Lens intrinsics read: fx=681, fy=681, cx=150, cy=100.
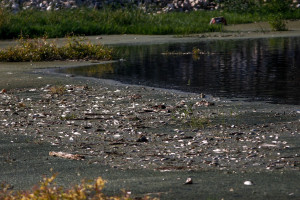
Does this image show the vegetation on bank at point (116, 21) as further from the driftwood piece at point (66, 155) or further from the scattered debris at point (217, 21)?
the driftwood piece at point (66, 155)

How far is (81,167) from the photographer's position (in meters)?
5.32

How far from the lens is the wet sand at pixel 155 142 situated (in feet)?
15.7

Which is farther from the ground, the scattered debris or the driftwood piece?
the driftwood piece

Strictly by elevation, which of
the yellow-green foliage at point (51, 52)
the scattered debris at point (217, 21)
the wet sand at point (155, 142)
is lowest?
the scattered debris at point (217, 21)

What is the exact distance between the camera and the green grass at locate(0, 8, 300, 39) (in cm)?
2225

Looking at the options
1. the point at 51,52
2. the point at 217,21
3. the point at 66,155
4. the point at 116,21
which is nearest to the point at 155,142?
the point at 66,155

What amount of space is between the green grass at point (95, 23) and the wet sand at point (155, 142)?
40.2 feet

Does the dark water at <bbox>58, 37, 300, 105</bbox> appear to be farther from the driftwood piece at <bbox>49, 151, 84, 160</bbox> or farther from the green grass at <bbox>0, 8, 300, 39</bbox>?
the driftwood piece at <bbox>49, 151, 84, 160</bbox>

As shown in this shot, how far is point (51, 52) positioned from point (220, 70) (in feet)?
14.9

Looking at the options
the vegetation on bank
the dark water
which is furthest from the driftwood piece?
the vegetation on bank

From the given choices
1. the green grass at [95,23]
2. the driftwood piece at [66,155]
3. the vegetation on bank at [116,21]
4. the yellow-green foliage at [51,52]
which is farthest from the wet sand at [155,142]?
the green grass at [95,23]

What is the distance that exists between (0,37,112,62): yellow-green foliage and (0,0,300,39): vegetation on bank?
4.20 metres

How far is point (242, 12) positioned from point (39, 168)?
91.7 ft

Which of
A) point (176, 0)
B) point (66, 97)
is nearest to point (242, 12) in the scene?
point (176, 0)
